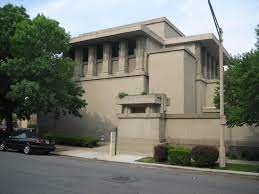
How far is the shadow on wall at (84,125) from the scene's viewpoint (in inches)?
1467

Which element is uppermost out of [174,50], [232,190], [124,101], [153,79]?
[174,50]

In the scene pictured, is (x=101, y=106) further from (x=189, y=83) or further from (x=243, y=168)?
(x=243, y=168)

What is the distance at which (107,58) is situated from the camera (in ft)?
129

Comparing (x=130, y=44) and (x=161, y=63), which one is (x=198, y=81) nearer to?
(x=161, y=63)

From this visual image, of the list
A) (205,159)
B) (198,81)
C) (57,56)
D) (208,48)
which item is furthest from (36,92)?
(208,48)

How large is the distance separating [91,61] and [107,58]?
2205 mm

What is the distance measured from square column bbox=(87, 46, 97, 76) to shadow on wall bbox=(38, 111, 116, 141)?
15.1ft

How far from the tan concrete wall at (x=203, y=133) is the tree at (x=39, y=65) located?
8.83 metres

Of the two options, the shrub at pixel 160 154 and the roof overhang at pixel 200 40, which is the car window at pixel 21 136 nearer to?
the shrub at pixel 160 154

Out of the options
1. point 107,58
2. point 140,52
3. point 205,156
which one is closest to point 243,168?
point 205,156

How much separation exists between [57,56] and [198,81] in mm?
15599

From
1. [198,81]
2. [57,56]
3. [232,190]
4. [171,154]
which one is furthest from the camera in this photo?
[198,81]

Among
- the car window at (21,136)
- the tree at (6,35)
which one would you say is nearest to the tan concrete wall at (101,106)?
the tree at (6,35)

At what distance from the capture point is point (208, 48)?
142 feet
